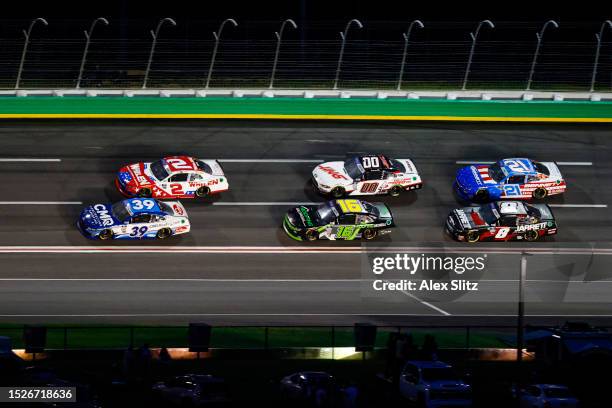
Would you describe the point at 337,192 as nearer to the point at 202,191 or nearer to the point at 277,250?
the point at 277,250

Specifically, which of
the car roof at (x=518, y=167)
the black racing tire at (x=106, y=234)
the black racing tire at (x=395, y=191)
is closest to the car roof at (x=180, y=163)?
the black racing tire at (x=106, y=234)

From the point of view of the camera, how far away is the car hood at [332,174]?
39.8 metres

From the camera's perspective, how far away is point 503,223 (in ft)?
125

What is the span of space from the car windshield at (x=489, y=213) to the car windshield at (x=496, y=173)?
63.7 inches

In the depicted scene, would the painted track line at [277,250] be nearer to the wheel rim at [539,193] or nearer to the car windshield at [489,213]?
the car windshield at [489,213]

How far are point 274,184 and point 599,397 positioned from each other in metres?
15.2

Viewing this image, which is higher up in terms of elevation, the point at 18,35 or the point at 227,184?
the point at 18,35

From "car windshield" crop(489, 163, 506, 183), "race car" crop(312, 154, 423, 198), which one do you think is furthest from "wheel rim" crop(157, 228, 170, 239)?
"car windshield" crop(489, 163, 506, 183)

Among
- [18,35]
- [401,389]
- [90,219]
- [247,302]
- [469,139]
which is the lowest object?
[401,389]

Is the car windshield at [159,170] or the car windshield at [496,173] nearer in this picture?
the car windshield at [159,170]

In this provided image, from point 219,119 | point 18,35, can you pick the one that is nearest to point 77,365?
point 219,119

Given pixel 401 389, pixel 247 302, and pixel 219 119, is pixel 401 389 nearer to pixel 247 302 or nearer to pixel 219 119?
pixel 247 302

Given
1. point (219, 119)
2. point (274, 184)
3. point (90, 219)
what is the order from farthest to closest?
point (219, 119)
point (274, 184)
point (90, 219)

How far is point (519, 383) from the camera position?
2936 centimetres
